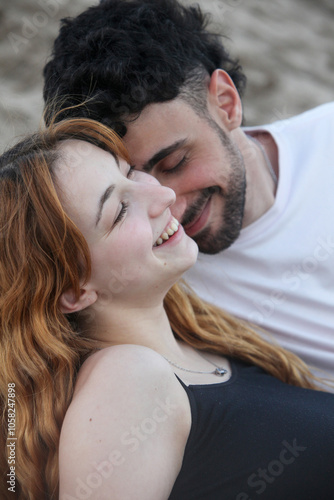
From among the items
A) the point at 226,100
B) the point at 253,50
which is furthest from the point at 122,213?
the point at 253,50

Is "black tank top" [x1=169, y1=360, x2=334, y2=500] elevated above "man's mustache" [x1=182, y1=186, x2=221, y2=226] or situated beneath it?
situated beneath

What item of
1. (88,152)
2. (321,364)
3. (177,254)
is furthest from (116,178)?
(321,364)

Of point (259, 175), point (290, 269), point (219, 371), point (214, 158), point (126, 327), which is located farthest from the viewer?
point (259, 175)

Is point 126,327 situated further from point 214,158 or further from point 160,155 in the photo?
point 214,158

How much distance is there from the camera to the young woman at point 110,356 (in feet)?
3.97

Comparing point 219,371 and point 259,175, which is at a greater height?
point 259,175

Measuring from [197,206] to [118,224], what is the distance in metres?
0.61

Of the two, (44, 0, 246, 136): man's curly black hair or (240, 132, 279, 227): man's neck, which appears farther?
(240, 132, 279, 227): man's neck

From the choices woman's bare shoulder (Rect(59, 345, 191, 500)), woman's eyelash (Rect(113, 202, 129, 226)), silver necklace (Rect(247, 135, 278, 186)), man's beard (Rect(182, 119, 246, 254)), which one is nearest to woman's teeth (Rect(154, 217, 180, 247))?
woman's eyelash (Rect(113, 202, 129, 226))

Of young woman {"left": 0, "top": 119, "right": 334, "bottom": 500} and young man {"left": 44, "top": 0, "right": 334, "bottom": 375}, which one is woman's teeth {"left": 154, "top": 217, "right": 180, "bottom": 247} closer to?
young woman {"left": 0, "top": 119, "right": 334, "bottom": 500}

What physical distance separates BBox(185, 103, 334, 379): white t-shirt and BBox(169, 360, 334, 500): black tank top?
1.84 feet

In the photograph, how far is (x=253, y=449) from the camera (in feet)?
4.24

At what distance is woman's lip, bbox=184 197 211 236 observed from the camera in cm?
193

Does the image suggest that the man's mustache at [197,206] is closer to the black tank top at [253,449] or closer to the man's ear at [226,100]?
the man's ear at [226,100]
